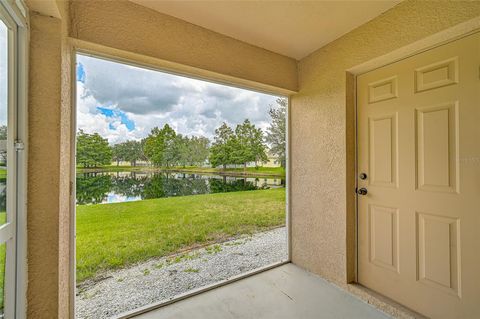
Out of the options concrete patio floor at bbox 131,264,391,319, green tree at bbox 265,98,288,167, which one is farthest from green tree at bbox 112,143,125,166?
green tree at bbox 265,98,288,167

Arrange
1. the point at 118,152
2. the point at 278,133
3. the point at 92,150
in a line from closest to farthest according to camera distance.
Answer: the point at 92,150, the point at 118,152, the point at 278,133

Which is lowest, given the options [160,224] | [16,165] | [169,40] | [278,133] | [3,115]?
[160,224]

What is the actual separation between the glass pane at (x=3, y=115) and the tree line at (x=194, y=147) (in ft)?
2.00

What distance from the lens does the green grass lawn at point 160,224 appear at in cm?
177

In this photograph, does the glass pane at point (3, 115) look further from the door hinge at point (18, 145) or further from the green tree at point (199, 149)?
the green tree at point (199, 149)

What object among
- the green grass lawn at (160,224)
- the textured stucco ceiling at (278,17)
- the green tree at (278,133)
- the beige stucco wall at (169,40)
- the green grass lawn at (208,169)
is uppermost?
the textured stucco ceiling at (278,17)

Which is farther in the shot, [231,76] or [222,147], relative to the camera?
[222,147]

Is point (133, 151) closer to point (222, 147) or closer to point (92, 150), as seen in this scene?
point (92, 150)

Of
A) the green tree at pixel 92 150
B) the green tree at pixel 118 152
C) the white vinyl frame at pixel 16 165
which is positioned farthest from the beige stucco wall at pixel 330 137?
the white vinyl frame at pixel 16 165

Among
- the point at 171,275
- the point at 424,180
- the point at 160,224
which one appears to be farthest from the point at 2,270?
the point at 424,180

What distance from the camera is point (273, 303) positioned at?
5.79 ft

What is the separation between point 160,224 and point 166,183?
1.57ft

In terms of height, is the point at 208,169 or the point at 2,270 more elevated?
the point at 208,169

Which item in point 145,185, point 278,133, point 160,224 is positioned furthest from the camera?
point 278,133
